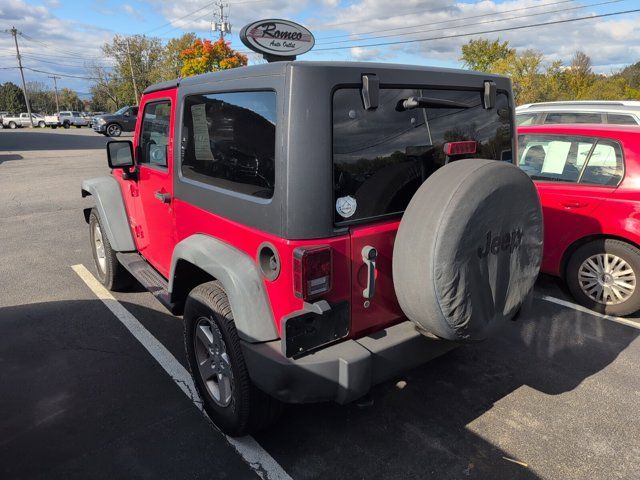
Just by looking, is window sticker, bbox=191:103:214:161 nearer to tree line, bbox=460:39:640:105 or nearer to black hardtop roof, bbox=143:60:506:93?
black hardtop roof, bbox=143:60:506:93

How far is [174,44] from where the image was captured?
5462 cm

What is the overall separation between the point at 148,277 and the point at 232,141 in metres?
1.75

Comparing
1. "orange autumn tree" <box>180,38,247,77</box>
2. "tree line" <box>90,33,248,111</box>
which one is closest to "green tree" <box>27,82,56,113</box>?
"tree line" <box>90,33,248,111</box>

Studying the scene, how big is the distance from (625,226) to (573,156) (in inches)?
33.8

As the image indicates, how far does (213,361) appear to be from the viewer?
8.79 feet

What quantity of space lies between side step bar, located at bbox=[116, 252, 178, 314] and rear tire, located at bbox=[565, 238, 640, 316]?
3.70 meters

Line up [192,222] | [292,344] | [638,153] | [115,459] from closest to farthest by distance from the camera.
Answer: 1. [292,344]
2. [115,459]
3. [192,222]
4. [638,153]

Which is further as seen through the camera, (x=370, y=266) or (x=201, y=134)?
(x=201, y=134)

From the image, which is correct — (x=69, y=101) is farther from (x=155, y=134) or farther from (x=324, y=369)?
(x=324, y=369)

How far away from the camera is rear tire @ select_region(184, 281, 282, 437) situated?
238cm

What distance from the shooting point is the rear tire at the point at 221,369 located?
2.38 metres

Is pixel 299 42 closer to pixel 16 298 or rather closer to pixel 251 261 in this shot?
pixel 251 261

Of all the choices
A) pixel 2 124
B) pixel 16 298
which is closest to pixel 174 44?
pixel 2 124

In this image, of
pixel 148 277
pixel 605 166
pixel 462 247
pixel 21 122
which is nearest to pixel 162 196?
pixel 148 277
